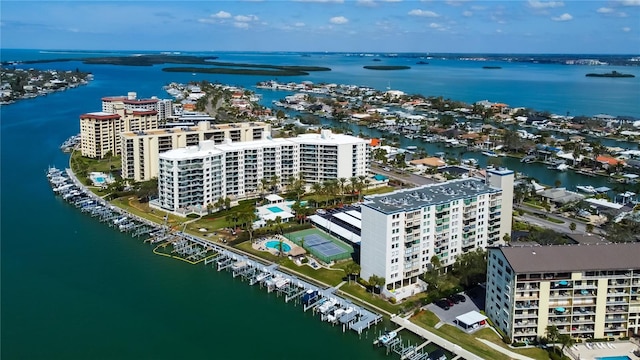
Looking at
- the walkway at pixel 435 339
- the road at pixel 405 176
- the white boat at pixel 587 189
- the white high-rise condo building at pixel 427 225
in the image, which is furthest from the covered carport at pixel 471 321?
the white boat at pixel 587 189

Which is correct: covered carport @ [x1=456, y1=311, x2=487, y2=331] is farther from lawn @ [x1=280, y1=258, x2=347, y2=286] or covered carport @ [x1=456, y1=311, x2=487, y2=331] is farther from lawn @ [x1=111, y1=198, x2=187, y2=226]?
lawn @ [x1=111, y1=198, x2=187, y2=226]

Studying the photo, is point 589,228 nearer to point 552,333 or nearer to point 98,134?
point 552,333

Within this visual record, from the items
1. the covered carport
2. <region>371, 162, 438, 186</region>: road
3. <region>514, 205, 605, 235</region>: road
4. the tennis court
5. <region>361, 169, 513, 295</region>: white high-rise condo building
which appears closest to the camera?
the covered carport

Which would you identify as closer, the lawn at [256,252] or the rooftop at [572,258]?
the rooftop at [572,258]

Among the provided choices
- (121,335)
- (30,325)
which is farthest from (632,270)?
(30,325)

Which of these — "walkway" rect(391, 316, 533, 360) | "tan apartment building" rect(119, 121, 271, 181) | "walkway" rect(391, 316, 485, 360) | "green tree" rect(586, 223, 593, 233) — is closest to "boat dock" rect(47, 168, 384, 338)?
"walkway" rect(391, 316, 485, 360)

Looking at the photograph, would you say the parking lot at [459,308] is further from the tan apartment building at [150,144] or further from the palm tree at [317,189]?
the tan apartment building at [150,144]
